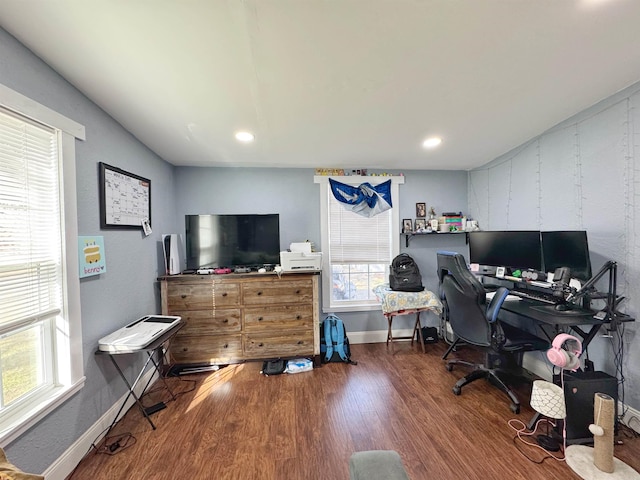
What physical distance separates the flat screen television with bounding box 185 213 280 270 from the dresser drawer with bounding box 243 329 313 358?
2.68 ft

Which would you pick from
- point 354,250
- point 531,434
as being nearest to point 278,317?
point 354,250

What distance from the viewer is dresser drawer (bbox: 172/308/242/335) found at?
8.39 ft

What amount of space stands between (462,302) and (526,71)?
1.69m

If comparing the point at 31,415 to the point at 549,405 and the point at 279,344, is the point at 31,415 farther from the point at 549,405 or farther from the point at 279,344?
the point at 549,405

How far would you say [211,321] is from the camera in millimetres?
2578

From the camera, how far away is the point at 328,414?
1904mm

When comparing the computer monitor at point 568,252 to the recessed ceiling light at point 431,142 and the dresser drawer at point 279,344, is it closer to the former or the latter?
the recessed ceiling light at point 431,142

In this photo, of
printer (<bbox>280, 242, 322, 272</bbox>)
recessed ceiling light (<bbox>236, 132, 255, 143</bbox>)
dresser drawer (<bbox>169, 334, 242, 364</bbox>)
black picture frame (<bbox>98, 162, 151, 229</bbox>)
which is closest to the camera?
black picture frame (<bbox>98, 162, 151, 229</bbox>)

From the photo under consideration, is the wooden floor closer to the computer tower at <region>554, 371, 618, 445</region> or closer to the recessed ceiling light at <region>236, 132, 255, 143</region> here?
the computer tower at <region>554, 371, 618, 445</region>

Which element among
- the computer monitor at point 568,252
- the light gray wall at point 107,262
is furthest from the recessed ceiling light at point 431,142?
the light gray wall at point 107,262

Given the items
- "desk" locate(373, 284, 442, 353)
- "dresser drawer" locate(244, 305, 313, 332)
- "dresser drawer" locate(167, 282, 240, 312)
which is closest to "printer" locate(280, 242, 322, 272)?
"dresser drawer" locate(244, 305, 313, 332)

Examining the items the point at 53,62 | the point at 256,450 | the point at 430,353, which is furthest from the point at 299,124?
the point at 430,353

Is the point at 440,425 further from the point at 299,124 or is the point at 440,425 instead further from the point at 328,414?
the point at 299,124

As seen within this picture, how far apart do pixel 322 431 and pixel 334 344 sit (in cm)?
105
